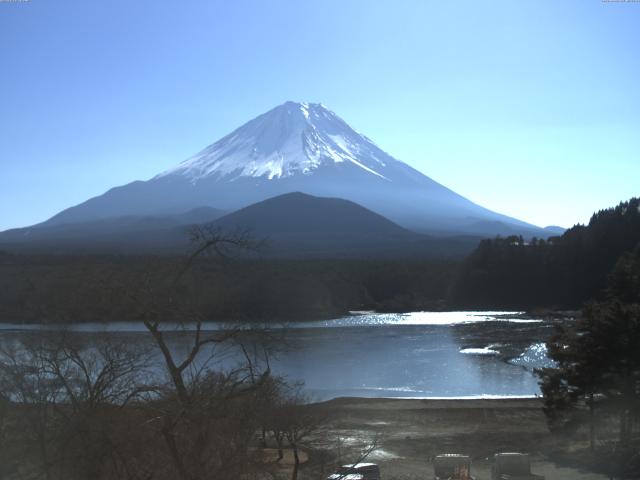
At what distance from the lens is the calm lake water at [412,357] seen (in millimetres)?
21688

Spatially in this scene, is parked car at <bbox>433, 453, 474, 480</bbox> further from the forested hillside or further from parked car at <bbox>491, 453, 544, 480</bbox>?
the forested hillside

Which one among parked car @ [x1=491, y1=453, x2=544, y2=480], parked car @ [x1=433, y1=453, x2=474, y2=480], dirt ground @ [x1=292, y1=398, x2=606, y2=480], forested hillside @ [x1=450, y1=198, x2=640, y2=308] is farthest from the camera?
forested hillside @ [x1=450, y1=198, x2=640, y2=308]

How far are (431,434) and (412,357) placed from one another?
11965mm

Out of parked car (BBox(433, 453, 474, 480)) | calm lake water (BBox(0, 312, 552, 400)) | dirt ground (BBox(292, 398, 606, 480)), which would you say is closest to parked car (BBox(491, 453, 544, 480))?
parked car (BBox(433, 453, 474, 480))

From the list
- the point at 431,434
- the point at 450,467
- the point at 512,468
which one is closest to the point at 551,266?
the point at 431,434

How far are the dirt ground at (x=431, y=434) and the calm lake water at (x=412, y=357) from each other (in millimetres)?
1755

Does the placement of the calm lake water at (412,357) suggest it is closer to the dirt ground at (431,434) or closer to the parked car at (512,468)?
the dirt ground at (431,434)

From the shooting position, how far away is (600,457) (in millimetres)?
12750

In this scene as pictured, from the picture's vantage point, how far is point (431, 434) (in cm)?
1625

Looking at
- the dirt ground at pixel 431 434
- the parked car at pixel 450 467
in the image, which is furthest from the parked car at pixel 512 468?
the dirt ground at pixel 431 434

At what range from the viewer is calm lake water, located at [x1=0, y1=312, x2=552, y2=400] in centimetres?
2169

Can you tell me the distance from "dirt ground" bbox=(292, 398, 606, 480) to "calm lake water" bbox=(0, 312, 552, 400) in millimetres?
1755

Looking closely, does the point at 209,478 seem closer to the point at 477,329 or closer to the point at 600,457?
the point at 600,457

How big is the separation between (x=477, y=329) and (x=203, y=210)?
7634cm
